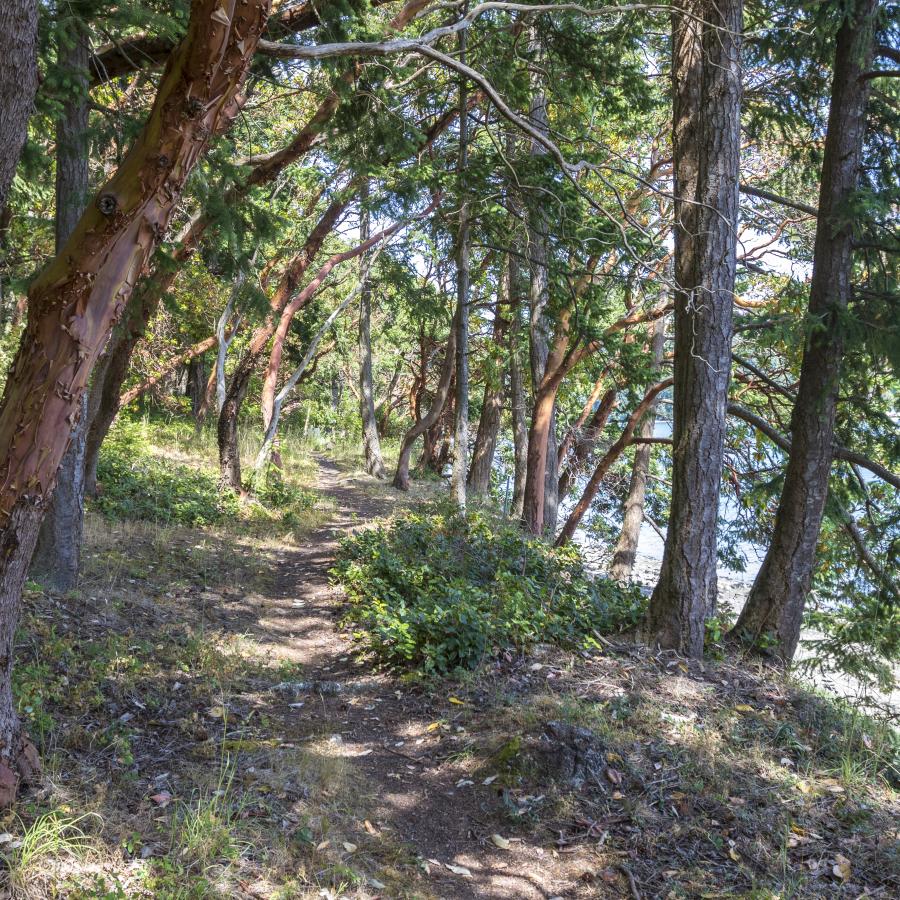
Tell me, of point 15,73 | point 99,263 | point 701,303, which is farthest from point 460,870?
point 701,303

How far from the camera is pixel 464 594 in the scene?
6.98 meters

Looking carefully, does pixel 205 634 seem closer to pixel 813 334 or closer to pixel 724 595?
pixel 813 334

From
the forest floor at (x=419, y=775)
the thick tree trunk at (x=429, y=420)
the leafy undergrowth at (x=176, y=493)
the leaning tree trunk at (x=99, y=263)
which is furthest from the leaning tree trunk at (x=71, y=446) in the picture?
the thick tree trunk at (x=429, y=420)

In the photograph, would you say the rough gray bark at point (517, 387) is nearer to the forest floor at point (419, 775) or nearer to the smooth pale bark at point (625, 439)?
the smooth pale bark at point (625, 439)

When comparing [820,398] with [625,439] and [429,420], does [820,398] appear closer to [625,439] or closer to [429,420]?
[625,439]

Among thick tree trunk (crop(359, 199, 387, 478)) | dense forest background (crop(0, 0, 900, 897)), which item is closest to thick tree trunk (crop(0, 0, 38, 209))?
dense forest background (crop(0, 0, 900, 897))

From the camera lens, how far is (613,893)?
3.69m

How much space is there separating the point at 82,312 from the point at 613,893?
3.64 m

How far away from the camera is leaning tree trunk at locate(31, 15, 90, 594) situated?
20.0 ft

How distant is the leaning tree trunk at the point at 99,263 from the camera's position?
10.2ft

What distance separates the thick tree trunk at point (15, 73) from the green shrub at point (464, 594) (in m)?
4.31

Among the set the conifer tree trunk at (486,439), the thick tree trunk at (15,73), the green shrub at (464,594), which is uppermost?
the thick tree trunk at (15,73)

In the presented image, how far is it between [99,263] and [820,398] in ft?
20.6

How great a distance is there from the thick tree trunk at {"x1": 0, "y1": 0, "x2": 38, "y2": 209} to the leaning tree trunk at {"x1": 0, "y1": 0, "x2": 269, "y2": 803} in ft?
2.18
